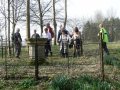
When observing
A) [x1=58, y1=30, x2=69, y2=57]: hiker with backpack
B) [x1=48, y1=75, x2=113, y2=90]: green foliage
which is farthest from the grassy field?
[x1=58, y1=30, x2=69, y2=57]: hiker with backpack

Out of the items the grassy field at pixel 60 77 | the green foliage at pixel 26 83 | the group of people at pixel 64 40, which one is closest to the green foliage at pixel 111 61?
the grassy field at pixel 60 77

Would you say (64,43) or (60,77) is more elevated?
(64,43)

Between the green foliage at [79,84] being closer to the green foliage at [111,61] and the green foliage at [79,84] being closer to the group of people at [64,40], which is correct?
the green foliage at [111,61]

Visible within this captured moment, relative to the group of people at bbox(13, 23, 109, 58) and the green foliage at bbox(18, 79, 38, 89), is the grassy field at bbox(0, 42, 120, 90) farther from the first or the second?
the group of people at bbox(13, 23, 109, 58)

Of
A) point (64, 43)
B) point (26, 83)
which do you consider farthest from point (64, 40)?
point (26, 83)

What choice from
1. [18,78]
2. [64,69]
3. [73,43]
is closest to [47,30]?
[73,43]

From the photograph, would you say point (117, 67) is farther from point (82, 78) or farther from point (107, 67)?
point (82, 78)

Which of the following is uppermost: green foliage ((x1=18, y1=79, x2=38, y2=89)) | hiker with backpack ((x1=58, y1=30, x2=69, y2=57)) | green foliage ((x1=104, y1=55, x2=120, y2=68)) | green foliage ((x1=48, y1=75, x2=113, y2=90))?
hiker with backpack ((x1=58, y1=30, x2=69, y2=57))

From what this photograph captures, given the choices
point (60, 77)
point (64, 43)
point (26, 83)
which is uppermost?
point (64, 43)

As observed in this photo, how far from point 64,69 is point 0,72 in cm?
225

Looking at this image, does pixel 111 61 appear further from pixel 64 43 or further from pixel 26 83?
pixel 64 43

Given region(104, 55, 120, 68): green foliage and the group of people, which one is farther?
the group of people

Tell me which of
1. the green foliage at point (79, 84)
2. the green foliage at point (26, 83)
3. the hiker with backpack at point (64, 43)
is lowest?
the green foliage at point (26, 83)

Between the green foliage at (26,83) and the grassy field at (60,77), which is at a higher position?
the grassy field at (60,77)
